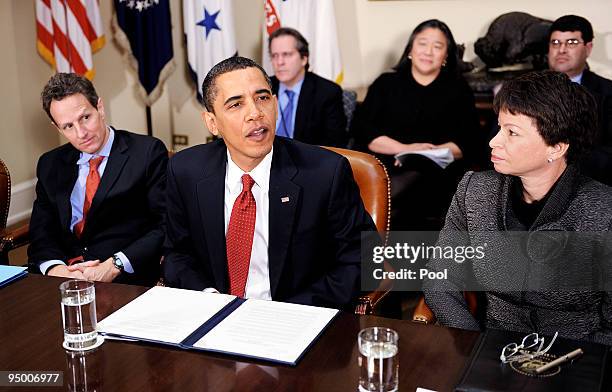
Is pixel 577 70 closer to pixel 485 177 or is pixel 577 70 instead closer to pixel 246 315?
pixel 485 177

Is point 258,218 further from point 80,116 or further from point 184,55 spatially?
point 184,55

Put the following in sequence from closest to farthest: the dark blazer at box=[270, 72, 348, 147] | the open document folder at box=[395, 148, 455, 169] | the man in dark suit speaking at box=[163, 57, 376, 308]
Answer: the man in dark suit speaking at box=[163, 57, 376, 308] < the open document folder at box=[395, 148, 455, 169] < the dark blazer at box=[270, 72, 348, 147]

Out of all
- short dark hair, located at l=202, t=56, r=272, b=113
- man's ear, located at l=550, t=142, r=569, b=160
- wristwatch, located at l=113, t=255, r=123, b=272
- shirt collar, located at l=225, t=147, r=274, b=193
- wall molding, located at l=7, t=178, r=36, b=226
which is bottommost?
wall molding, located at l=7, t=178, r=36, b=226

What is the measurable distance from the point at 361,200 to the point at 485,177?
35cm

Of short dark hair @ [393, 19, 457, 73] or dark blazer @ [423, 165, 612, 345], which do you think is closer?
dark blazer @ [423, 165, 612, 345]

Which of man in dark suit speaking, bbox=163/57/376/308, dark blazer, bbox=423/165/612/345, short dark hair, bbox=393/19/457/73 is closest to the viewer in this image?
dark blazer, bbox=423/165/612/345

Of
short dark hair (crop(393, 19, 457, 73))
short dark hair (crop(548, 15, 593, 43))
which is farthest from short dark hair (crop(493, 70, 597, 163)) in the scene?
short dark hair (crop(393, 19, 457, 73))

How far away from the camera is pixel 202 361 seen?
4.70 feet

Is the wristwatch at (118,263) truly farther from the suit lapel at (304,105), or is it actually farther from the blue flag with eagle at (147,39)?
the blue flag with eagle at (147,39)

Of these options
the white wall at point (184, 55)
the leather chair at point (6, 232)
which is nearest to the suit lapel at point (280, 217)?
the leather chair at point (6, 232)

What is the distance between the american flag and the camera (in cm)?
460

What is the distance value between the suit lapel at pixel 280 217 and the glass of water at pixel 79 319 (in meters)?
0.62

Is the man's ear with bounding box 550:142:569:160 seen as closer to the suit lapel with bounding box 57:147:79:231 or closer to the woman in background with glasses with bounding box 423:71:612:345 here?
the woman in background with glasses with bounding box 423:71:612:345

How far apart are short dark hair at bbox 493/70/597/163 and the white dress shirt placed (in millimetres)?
685
